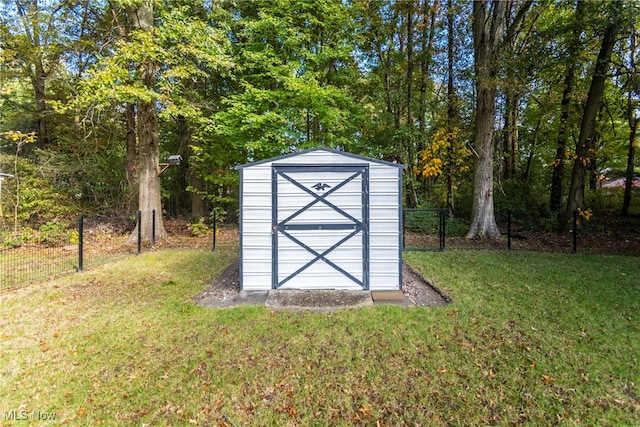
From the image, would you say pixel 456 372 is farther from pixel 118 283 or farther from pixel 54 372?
pixel 118 283

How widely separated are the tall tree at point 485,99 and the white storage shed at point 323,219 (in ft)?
20.9

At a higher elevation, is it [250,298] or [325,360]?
[250,298]

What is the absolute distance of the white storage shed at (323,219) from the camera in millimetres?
5602

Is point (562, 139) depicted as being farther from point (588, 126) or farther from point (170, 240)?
point (170, 240)

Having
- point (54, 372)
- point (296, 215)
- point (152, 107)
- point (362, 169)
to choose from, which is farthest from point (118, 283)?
point (152, 107)

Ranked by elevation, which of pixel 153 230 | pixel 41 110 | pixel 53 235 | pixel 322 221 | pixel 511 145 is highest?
pixel 41 110

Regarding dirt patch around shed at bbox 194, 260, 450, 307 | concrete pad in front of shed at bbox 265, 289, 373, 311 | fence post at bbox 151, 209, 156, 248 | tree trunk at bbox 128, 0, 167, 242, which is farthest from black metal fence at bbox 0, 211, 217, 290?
concrete pad in front of shed at bbox 265, 289, 373, 311

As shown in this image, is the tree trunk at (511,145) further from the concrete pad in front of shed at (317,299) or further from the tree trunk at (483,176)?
the concrete pad in front of shed at (317,299)

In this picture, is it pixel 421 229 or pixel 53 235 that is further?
pixel 421 229

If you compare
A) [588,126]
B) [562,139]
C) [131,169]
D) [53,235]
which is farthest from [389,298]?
[562,139]

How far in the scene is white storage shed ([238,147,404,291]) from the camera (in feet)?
18.4

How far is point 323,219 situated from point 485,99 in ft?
26.7

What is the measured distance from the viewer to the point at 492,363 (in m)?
3.37

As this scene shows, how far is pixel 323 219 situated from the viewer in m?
5.65
